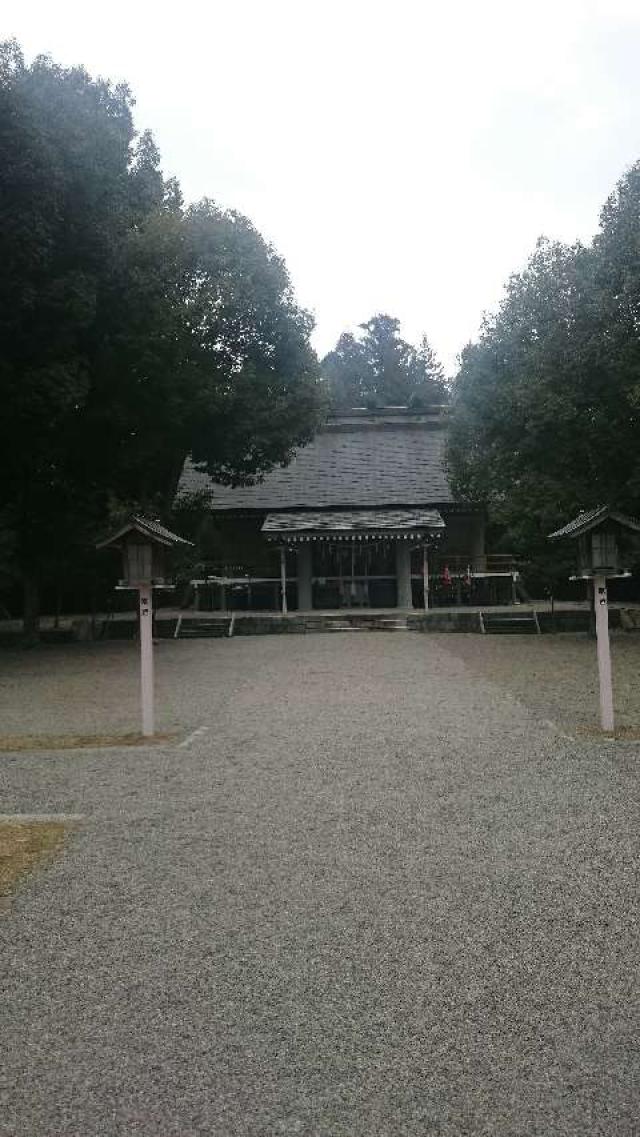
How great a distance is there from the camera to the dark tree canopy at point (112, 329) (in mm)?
13117

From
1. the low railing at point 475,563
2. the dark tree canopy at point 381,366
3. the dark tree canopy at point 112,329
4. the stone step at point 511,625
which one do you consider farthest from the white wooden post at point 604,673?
the dark tree canopy at point 381,366

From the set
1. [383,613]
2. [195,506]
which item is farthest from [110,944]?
[383,613]

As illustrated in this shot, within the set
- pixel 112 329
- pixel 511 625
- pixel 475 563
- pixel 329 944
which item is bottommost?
pixel 329 944

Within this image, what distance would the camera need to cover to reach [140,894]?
4.16 meters

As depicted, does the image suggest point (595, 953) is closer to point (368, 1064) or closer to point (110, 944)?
point (368, 1064)

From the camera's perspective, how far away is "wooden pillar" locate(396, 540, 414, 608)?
1001 inches

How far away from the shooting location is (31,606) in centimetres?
1833

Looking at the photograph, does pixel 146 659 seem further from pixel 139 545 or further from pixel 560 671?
pixel 560 671

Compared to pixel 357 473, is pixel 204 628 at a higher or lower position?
lower

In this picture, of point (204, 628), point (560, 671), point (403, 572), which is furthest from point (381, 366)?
point (560, 671)

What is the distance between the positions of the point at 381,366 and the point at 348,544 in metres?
39.9

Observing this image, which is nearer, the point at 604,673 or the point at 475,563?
the point at 604,673

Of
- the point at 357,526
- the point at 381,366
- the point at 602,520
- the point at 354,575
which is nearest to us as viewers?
the point at 602,520

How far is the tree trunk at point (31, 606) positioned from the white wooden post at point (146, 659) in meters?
9.77
